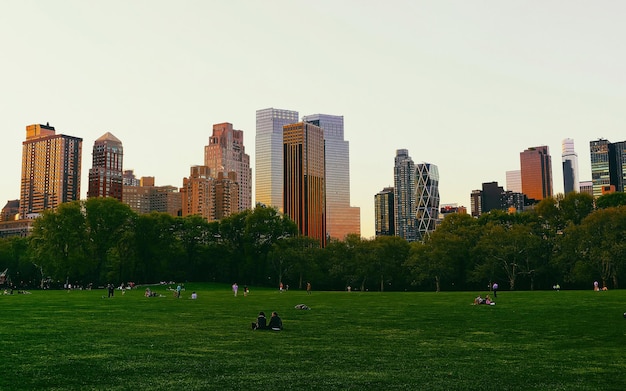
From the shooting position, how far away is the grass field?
16.2 metres

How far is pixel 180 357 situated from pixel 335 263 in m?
97.4

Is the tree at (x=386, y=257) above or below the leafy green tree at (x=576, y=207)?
below

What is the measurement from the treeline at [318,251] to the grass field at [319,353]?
64888 millimetres

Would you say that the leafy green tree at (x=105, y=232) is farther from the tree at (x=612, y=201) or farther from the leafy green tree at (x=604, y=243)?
the tree at (x=612, y=201)

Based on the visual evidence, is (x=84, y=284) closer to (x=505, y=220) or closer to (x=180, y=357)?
(x=505, y=220)

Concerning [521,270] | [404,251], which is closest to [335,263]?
[404,251]

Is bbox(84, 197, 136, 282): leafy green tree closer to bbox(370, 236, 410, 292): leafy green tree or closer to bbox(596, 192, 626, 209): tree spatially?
bbox(370, 236, 410, 292): leafy green tree

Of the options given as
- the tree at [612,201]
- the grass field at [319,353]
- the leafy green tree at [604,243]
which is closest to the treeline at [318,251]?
the leafy green tree at [604,243]

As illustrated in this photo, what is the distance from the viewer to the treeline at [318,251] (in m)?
96.6

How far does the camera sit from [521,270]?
102 m

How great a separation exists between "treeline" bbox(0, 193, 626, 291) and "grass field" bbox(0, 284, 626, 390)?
213 feet

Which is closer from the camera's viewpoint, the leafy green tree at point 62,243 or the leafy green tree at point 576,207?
the leafy green tree at point 62,243

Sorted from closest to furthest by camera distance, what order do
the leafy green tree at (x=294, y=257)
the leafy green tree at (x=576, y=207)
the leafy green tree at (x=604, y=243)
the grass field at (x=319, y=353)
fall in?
the grass field at (x=319, y=353) → the leafy green tree at (x=604, y=243) → the leafy green tree at (x=576, y=207) → the leafy green tree at (x=294, y=257)

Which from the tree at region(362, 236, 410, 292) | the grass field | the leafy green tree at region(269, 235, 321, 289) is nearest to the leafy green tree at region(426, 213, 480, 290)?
the tree at region(362, 236, 410, 292)
